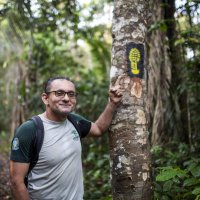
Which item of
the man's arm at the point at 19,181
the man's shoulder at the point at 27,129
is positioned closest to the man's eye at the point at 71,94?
the man's shoulder at the point at 27,129

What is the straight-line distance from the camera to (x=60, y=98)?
3.23 meters

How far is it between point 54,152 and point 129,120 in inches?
29.0

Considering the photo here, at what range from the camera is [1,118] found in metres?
15.7

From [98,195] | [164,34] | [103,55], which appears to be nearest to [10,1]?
[164,34]

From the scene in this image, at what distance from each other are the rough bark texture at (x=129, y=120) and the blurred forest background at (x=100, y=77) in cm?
25

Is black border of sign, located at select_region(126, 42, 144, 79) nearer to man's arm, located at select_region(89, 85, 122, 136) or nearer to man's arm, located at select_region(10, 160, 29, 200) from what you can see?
man's arm, located at select_region(89, 85, 122, 136)

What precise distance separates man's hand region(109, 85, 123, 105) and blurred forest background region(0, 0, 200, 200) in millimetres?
802

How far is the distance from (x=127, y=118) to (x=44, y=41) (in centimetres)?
814

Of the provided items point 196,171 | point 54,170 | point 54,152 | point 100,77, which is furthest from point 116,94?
point 100,77

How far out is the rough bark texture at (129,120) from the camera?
3008 millimetres

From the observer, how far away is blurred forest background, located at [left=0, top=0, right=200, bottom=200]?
4.28 meters

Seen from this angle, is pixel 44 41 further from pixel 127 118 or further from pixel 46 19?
pixel 127 118

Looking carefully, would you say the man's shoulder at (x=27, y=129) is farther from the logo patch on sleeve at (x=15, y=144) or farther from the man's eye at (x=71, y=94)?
the man's eye at (x=71, y=94)

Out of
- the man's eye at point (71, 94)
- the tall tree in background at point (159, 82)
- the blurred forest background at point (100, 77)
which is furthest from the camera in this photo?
the tall tree in background at point (159, 82)
